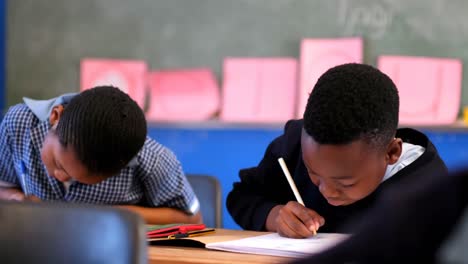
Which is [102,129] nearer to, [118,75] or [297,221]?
[297,221]

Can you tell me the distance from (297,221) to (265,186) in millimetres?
334

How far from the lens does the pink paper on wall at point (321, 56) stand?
2.83 m

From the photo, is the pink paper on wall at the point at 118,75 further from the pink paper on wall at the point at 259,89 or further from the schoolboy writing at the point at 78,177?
the schoolboy writing at the point at 78,177

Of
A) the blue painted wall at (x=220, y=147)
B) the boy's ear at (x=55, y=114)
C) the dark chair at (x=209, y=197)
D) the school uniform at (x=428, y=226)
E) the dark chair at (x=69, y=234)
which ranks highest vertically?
the school uniform at (x=428, y=226)

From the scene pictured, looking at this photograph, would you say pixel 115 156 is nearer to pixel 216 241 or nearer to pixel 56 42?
pixel 216 241

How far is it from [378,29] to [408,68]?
0.60 feet

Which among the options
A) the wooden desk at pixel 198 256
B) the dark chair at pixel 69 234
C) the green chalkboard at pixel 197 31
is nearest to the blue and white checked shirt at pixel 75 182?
the wooden desk at pixel 198 256

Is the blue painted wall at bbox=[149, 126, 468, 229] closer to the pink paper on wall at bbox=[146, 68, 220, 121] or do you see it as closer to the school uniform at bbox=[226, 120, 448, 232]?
the pink paper on wall at bbox=[146, 68, 220, 121]

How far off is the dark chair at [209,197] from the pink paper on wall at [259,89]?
0.96 metres

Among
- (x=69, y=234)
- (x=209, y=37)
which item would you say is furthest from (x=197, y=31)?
(x=69, y=234)

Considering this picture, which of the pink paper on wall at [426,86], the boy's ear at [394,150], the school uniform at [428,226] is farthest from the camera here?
the pink paper on wall at [426,86]

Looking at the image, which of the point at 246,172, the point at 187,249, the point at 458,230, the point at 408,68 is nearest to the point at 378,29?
the point at 408,68

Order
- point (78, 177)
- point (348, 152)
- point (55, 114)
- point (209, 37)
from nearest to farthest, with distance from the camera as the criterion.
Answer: point (348, 152), point (78, 177), point (55, 114), point (209, 37)

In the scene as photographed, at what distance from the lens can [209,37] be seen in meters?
2.98
